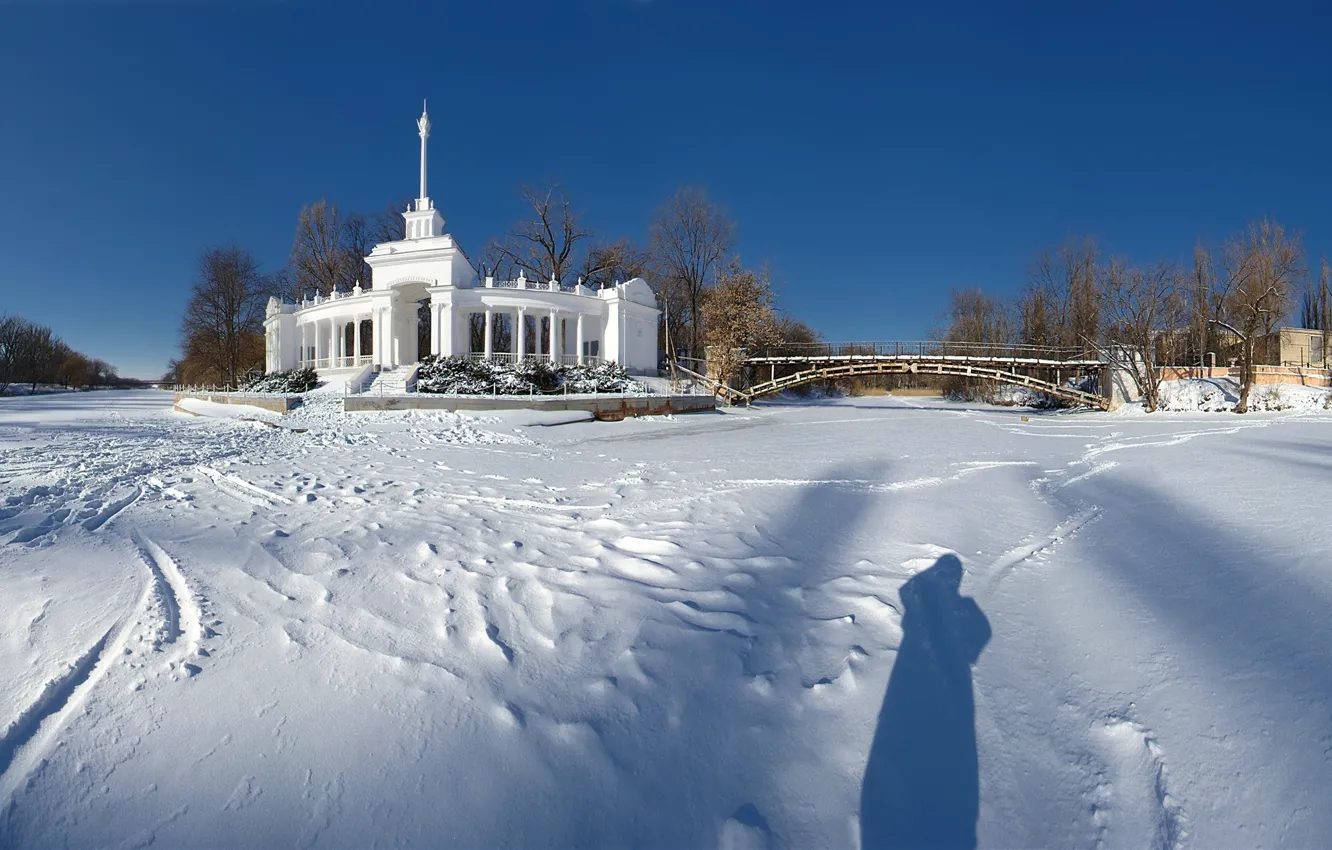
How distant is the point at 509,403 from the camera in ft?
58.3

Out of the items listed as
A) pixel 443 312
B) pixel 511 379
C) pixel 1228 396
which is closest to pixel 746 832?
pixel 511 379

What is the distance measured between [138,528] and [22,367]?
72.9 m

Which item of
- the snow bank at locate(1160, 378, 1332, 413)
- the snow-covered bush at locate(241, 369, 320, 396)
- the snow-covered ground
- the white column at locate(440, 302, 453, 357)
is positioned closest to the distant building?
the snow bank at locate(1160, 378, 1332, 413)

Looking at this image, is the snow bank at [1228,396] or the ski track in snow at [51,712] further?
the snow bank at [1228,396]

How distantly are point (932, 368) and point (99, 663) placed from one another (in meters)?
37.1

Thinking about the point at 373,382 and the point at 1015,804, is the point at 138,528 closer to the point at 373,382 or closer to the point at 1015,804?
the point at 1015,804

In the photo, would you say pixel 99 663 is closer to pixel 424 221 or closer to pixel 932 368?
pixel 424 221

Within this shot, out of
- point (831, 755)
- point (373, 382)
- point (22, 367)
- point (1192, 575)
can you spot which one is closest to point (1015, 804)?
point (831, 755)

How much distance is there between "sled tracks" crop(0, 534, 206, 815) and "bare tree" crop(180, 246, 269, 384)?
41974 mm

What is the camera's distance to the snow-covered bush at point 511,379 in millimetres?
21391

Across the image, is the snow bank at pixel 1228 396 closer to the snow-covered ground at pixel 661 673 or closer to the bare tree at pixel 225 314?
the snow-covered ground at pixel 661 673

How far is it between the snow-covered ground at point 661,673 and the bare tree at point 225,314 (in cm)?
4196

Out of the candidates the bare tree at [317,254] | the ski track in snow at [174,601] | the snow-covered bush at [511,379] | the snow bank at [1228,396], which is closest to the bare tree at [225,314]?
the bare tree at [317,254]

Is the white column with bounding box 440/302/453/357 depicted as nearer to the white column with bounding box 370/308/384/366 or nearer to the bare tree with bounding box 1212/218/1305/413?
the white column with bounding box 370/308/384/366
